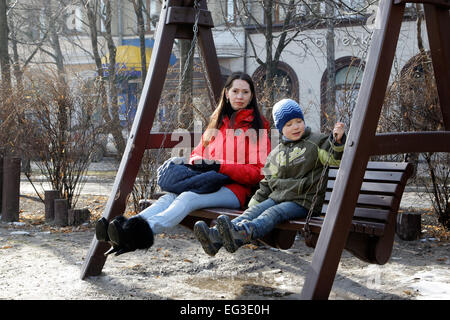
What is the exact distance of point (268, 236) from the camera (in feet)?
12.4

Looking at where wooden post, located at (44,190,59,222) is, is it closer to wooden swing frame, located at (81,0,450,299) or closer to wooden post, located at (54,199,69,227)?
wooden post, located at (54,199,69,227)

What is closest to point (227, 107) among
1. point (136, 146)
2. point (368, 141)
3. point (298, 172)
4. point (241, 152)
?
point (241, 152)

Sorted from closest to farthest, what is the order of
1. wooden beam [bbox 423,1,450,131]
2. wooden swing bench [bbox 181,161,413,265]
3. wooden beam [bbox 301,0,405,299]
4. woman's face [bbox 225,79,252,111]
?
1. wooden beam [bbox 301,0,405,299]
2. wooden swing bench [bbox 181,161,413,265]
3. wooden beam [bbox 423,1,450,131]
4. woman's face [bbox 225,79,252,111]

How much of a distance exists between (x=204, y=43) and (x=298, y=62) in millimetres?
15334

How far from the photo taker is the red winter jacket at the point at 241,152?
416 centimetres

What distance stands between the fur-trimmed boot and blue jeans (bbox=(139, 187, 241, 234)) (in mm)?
84

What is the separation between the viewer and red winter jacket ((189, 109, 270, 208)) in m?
4.16

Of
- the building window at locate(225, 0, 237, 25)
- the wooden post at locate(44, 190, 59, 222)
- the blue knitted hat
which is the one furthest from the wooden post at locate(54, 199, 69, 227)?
the building window at locate(225, 0, 237, 25)

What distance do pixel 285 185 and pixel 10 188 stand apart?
459 centimetres

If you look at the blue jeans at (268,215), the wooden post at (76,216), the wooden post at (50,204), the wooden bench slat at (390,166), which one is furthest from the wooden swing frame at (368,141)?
the wooden post at (50,204)

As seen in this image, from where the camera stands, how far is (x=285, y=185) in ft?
12.4
